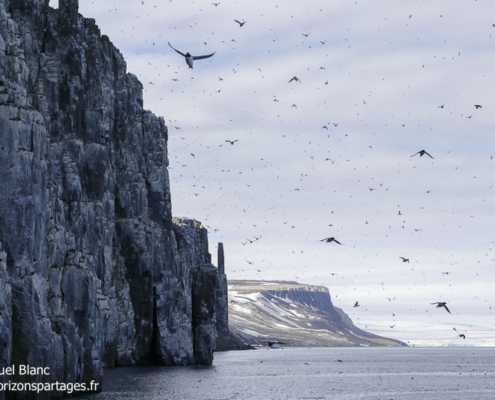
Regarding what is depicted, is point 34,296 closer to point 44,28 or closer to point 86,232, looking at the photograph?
point 86,232

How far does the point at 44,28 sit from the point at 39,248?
282ft

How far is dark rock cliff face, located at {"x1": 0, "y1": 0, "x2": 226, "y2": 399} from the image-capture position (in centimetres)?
7775

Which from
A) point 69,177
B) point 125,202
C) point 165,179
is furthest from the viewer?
point 165,179

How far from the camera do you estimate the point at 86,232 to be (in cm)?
13425

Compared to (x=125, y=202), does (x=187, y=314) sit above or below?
below

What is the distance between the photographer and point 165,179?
560ft

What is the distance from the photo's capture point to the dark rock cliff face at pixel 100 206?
3061 inches

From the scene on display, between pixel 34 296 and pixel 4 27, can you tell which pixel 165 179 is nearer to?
pixel 4 27

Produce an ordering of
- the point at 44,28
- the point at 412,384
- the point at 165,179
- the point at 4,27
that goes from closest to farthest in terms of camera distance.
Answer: the point at 4,27 → the point at 412,384 → the point at 44,28 → the point at 165,179

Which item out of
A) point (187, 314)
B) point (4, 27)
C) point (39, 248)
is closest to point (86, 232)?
point (187, 314)

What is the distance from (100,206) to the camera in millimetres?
139500

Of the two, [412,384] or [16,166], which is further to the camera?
[412,384]

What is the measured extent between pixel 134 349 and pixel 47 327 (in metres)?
84.1

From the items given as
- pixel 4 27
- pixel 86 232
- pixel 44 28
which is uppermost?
pixel 44 28
